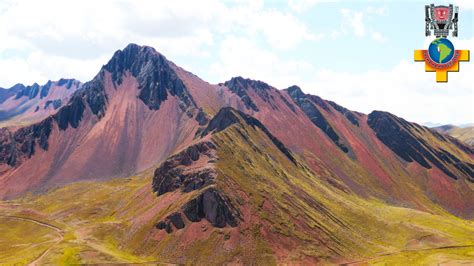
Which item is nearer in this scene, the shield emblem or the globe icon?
the globe icon

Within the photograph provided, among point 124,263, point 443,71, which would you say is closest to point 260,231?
point 124,263

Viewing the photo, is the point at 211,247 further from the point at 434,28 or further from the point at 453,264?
the point at 434,28

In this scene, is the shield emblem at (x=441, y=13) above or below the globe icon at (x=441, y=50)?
above

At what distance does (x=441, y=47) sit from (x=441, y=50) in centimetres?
75

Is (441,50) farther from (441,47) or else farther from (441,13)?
(441,13)

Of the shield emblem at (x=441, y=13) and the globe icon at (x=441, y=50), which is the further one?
the shield emblem at (x=441, y=13)

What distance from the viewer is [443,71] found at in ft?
257

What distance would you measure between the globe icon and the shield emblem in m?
3.94

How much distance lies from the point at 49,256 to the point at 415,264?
160 m

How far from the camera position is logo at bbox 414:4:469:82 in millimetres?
77938

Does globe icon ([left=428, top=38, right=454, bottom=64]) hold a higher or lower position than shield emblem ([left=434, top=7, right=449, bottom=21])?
lower

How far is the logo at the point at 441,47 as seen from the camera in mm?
77938

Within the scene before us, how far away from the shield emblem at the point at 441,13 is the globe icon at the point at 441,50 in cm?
394

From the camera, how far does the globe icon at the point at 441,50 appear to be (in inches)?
3076
